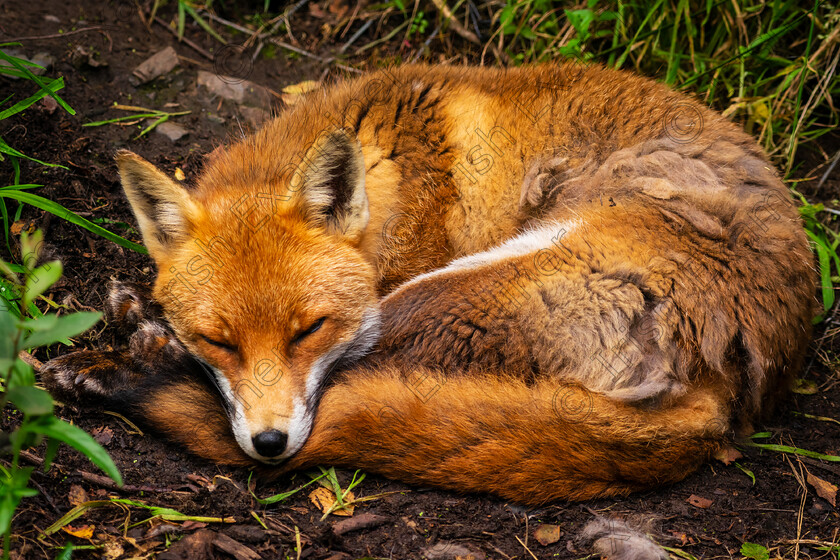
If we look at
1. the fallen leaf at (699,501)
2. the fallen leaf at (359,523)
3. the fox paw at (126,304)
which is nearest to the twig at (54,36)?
the fox paw at (126,304)

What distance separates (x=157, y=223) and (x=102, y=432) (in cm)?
99

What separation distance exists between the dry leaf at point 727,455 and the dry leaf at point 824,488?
33 cm

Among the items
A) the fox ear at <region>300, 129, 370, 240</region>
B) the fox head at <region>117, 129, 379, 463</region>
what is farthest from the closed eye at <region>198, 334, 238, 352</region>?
the fox ear at <region>300, 129, 370, 240</region>

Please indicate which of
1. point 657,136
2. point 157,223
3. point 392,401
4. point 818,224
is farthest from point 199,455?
point 818,224

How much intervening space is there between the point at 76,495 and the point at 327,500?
3.26ft

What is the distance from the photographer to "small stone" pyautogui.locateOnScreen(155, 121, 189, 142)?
15.2ft

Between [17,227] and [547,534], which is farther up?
[17,227]

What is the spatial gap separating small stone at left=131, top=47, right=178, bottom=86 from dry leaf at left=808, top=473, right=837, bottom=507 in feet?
16.6

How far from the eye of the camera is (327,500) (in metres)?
2.74

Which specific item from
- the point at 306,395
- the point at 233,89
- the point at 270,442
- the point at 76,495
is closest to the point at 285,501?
the point at 270,442

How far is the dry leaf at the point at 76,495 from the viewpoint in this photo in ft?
8.25

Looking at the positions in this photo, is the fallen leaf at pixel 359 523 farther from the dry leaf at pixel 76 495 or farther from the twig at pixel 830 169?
the twig at pixel 830 169

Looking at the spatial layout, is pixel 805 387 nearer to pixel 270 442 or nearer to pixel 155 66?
pixel 270 442

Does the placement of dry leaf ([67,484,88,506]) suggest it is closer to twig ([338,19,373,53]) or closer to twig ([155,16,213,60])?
twig ([155,16,213,60])
